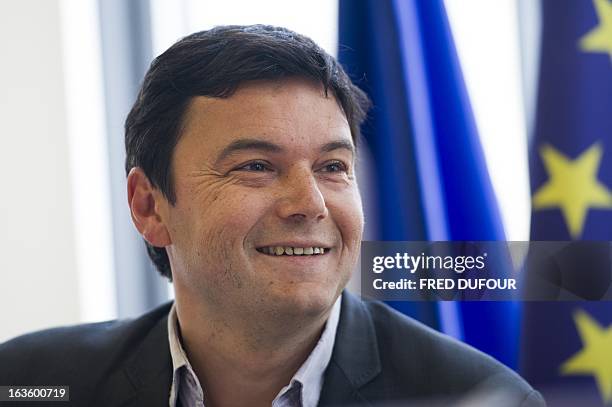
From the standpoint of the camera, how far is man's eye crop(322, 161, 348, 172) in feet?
5.01

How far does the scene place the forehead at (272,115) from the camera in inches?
58.4

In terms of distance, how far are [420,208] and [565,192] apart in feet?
1.00

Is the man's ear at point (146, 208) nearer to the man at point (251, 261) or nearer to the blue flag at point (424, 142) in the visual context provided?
the man at point (251, 261)

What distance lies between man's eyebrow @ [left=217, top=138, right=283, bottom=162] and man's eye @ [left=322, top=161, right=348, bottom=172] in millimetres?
103

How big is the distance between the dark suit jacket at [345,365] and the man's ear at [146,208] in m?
0.19

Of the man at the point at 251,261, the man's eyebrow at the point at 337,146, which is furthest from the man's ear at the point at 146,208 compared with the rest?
the man's eyebrow at the point at 337,146

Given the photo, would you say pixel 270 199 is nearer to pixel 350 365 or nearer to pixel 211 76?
pixel 211 76

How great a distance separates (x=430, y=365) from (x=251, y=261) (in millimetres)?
445

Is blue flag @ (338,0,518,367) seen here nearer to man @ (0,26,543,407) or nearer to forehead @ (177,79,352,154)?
man @ (0,26,543,407)

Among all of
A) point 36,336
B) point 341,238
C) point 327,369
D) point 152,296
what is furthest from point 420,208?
point 36,336

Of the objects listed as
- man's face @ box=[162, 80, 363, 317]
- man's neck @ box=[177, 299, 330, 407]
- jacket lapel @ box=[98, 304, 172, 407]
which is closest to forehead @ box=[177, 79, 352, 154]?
man's face @ box=[162, 80, 363, 317]

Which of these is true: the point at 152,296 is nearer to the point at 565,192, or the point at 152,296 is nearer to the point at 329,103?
the point at 329,103

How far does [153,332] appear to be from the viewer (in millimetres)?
1730

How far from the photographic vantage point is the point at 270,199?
1472 mm
